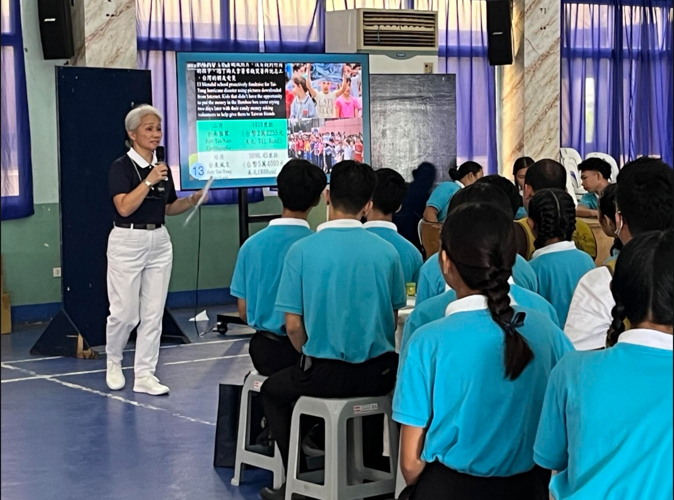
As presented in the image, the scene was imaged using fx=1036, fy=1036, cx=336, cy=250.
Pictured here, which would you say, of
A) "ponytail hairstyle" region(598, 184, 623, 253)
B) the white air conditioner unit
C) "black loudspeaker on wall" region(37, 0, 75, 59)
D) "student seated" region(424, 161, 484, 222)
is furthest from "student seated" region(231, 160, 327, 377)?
the white air conditioner unit

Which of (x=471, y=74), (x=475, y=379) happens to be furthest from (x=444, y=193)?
(x=475, y=379)

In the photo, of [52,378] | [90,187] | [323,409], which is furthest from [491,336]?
[90,187]

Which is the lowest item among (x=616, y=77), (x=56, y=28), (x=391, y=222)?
(x=391, y=222)

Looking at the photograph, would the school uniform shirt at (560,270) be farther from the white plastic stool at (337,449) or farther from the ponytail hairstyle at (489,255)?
the ponytail hairstyle at (489,255)

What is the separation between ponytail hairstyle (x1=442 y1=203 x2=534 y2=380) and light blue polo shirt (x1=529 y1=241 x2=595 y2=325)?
4.19 ft

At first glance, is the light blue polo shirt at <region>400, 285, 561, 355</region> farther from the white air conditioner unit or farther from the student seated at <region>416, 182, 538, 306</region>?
the white air conditioner unit

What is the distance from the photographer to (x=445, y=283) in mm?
3148

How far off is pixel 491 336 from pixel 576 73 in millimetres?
8697

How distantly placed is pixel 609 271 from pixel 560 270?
0.72m

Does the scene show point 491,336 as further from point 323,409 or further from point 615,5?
A: point 615,5

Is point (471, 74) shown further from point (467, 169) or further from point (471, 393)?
point (471, 393)

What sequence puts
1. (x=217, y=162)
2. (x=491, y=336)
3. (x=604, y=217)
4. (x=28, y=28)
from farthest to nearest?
(x=28, y=28), (x=217, y=162), (x=604, y=217), (x=491, y=336)

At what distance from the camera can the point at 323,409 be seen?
3.61 meters

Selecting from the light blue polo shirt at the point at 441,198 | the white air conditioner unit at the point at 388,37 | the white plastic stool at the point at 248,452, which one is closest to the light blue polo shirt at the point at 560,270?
the white plastic stool at the point at 248,452
